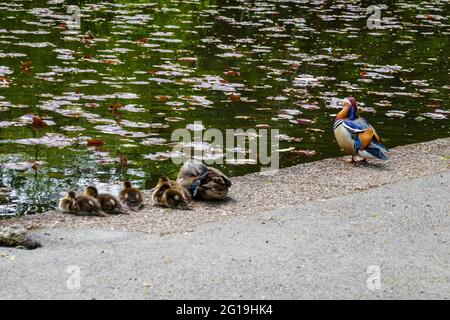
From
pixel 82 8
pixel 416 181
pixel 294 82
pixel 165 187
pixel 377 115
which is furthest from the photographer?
pixel 82 8

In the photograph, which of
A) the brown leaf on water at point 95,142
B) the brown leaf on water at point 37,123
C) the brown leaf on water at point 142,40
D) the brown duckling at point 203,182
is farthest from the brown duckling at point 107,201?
the brown leaf on water at point 142,40

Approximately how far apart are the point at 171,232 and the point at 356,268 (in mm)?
1784

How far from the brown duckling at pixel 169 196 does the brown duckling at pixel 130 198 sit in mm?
182

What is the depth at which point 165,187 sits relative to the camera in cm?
886

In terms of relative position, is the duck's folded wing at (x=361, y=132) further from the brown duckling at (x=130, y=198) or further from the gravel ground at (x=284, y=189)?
the brown duckling at (x=130, y=198)

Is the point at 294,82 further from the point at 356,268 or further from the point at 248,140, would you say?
the point at 356,268

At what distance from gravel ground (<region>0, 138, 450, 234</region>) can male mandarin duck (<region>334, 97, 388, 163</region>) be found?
0.78ft

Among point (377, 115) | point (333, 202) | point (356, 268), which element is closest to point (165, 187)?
point (333, 202)

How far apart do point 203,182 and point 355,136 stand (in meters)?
2.45

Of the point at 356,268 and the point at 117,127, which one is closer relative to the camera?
the point at 356,268

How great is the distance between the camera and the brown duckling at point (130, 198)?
8742mm

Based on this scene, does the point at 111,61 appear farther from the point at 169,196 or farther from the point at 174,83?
the point at 169,196

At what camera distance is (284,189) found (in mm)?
9742
